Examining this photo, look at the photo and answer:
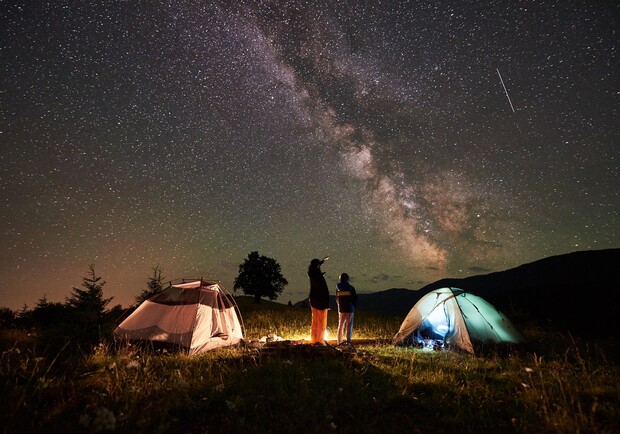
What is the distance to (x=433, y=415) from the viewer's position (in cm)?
483

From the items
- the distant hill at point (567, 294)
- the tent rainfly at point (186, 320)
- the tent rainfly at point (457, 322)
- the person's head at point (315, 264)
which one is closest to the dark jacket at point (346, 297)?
the person's head at point (315, 264)

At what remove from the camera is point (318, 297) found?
11.3m

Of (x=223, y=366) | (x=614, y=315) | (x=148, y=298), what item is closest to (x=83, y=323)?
(x=148, y=298)

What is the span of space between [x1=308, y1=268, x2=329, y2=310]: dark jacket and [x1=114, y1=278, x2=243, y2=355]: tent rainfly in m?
2.84

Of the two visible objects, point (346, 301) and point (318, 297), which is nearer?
point (318, 297)

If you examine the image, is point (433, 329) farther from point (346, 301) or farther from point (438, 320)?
point (346, 301)

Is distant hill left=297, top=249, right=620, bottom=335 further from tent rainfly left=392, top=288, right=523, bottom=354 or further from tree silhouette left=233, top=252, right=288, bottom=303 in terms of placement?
tree silhouette left=233, top=252, right=288, bottom=303

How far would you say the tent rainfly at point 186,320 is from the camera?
10023 millimetres

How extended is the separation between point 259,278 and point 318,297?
44.9 metres

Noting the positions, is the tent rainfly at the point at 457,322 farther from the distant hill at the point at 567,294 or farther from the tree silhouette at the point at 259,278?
the tree silhouette at the point at 259,278

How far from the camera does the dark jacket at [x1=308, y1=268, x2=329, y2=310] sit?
1125 centimetres

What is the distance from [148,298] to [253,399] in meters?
7.69

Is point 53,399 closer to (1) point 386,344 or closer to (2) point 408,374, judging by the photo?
(2) point 408,374

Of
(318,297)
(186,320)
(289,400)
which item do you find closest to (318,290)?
(318,297)
